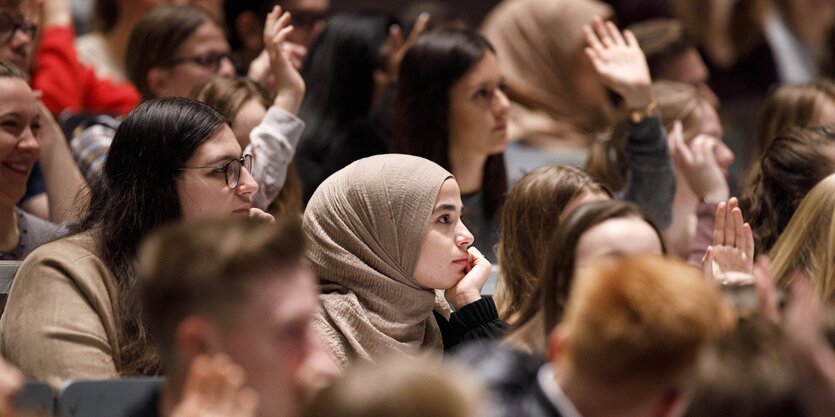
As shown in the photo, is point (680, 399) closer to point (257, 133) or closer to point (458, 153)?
point (257, 133)

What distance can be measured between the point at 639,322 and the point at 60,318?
50.1 inches

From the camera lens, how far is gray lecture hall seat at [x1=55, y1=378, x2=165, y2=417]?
2383mm

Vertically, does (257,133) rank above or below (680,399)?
below

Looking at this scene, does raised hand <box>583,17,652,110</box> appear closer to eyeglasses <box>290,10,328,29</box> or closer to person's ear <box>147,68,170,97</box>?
eyeglasses <box>290,10,328,29</box>

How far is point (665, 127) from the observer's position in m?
4.53

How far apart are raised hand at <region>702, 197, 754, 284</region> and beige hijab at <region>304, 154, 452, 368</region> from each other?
690 mm

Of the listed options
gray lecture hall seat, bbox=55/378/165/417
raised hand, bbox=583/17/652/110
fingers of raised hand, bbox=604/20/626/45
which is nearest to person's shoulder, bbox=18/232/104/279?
gray lecture hall seat, bbox=55/378/165/417

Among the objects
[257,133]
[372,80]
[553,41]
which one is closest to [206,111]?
[257,133]

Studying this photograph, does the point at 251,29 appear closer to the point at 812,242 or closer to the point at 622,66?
the point at 622,66

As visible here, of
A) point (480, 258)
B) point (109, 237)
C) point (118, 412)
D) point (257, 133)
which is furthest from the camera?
point (257, 133)

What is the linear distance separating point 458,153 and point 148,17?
1.08 m

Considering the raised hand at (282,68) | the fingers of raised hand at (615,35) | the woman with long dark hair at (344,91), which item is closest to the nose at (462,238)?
the raised hand at (282,68)

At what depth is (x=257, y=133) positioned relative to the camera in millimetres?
3705

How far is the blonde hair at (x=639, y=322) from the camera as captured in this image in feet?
6.59
